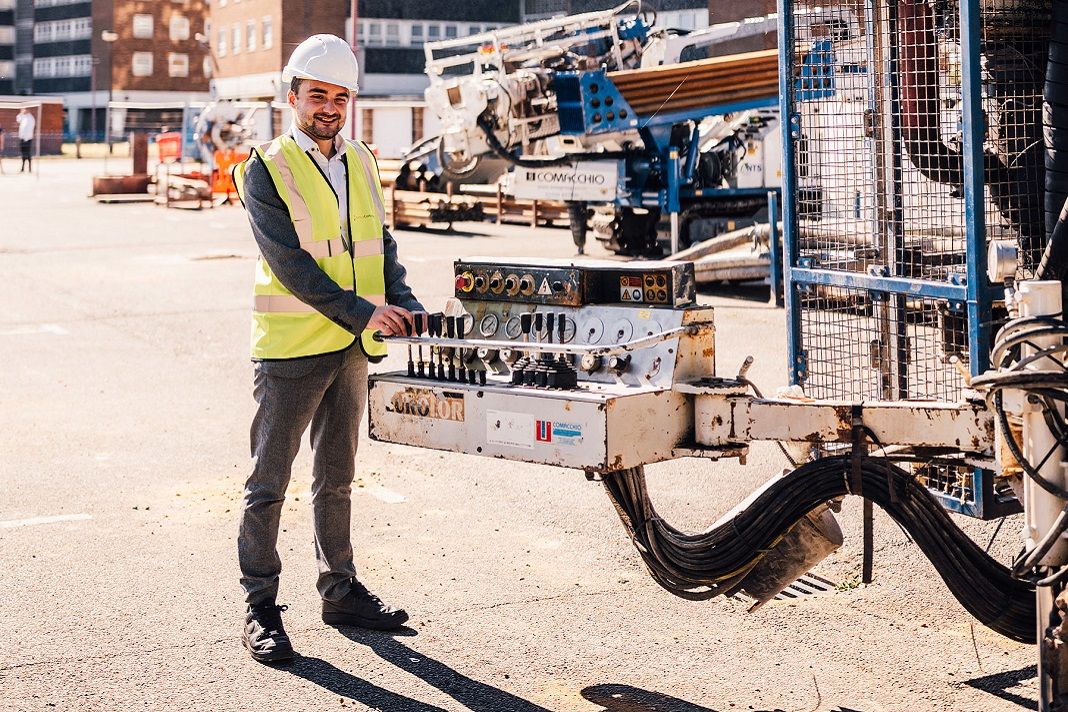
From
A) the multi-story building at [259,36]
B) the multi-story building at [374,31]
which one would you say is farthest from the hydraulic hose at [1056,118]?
the multi-story building at [374,31]

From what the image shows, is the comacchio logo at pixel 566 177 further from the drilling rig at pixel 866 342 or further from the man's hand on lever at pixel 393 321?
the man's hand on lever at pixel 393 321

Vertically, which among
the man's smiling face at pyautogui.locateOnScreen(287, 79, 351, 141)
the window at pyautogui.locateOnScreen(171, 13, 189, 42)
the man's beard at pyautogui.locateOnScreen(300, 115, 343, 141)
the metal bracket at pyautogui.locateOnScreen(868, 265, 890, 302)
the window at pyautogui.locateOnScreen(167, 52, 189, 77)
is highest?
the window at pyautogui.locateOnScreen(171, 13, 189, 42)

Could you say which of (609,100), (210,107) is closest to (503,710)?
(609,100)

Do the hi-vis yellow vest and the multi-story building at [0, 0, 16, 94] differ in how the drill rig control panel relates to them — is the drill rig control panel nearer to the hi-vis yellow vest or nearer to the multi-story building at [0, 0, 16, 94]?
the hi-vis yellow vest

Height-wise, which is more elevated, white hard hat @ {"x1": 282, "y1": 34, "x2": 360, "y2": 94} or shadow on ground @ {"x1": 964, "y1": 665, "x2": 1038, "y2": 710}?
white hard hat @ {"x1": 282, "y1": 34, "x2": 360, "y2": 94}

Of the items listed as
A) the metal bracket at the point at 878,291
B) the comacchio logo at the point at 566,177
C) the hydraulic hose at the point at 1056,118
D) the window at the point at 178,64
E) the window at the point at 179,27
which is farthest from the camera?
the window at the point at 179,27

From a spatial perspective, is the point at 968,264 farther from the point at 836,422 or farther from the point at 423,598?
the point at 423,598

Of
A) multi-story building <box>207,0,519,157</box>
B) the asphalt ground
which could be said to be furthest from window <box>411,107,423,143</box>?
the asphalt ground

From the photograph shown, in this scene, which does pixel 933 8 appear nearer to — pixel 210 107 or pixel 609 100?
pixel 609 100

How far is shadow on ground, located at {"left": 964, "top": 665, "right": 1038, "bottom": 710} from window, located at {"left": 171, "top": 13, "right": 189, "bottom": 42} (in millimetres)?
95305

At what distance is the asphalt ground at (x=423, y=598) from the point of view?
511cm

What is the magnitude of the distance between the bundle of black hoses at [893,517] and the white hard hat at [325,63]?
6.79 feet

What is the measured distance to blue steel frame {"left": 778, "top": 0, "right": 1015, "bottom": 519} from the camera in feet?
18.1

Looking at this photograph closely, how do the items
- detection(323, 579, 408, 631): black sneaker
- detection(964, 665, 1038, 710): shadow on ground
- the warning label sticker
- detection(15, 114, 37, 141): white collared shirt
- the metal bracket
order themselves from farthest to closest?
detection(15, 114, 37, 141): white collared shirt → the metal bracket → detection(323, 579, 408, 631): black sneaker → the warning label sticker → detection(964, 665, 1038, 710): shadow on ground
